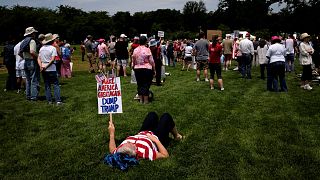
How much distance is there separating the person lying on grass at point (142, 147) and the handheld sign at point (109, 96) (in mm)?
777

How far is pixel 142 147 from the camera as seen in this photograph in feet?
21.5

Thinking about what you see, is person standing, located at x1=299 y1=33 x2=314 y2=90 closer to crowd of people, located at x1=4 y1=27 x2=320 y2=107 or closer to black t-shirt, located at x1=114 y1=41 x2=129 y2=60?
crowd of people, located at x1=4 y1=27 x2=320 y2=107

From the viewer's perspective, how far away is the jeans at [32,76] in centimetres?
1247

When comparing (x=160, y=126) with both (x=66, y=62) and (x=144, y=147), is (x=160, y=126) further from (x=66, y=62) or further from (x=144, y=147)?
(x=66, y=62)

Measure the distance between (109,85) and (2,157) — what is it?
250 cm

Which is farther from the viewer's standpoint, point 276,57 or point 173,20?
point 173,20

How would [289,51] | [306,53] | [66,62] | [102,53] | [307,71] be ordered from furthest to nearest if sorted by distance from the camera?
1. [102,53]
2. [66,62]
3. [289,51]
4. [307,71]
5. [306,53]

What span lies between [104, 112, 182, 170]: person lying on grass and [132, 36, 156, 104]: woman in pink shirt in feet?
13.9

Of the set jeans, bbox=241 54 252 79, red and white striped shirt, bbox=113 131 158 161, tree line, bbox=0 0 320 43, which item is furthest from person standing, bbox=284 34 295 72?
tree line, bbox=0 0 320 43

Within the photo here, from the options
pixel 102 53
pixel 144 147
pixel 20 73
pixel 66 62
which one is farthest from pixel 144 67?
pixel 66 62

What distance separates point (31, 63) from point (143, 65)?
12.8 ft

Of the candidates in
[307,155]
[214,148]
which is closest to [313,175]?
[307,155]

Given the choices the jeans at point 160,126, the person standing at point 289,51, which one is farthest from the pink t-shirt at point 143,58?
the person standing at point 289,51

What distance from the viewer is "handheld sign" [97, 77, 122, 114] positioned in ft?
25.3
